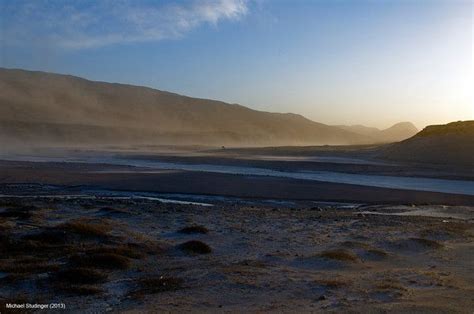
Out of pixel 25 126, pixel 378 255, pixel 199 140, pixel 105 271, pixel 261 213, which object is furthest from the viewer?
pixel 199 140

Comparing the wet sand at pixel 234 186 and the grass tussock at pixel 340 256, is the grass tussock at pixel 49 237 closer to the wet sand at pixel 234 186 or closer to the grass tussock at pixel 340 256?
the grass tussock at pixel 340 256

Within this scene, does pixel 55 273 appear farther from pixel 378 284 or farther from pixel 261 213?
pixel 261 213

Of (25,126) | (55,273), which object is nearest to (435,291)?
(55,273)

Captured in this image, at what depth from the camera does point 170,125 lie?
16362 cm

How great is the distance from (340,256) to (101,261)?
4.74 m

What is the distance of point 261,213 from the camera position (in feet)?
Answer: 58.1

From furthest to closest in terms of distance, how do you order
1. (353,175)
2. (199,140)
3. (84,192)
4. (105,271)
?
(199,140) → (353,175) → (84,192) → (105,271)

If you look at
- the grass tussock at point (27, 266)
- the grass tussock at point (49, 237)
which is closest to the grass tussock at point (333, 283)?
the grass tussock at point (27, 266)

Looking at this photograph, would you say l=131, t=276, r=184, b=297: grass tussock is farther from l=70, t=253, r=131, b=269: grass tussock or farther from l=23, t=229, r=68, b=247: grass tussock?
l=23, t=229, r=68, b=247: grass tussock

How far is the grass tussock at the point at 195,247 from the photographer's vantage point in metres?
11.8

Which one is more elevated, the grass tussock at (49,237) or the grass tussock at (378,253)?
the grass tussock at (49,237)

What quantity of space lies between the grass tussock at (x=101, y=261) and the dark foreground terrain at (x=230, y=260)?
22 mm

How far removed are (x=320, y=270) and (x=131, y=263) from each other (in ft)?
11.7

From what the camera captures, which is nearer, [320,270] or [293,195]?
[320,270]
